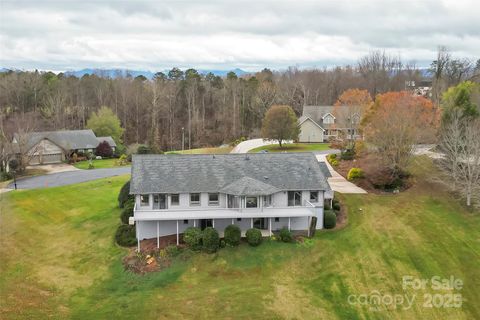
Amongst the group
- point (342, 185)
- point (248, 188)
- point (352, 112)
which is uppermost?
point (352, 112)

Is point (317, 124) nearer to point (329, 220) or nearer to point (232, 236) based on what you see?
point (329, 220)

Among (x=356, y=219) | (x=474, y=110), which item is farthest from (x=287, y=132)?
(x=356, y=219)

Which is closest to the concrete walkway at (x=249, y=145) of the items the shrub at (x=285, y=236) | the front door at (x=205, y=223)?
the front door at (x=205, y=223)

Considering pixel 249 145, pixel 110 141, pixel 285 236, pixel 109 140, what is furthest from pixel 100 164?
pixel 285 236

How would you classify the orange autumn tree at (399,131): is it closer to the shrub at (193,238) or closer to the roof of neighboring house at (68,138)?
the shrub at (193,238)

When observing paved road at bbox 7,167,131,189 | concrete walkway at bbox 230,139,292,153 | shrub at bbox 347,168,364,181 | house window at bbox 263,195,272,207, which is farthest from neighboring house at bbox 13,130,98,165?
shrub at bbox 347,168,364,181

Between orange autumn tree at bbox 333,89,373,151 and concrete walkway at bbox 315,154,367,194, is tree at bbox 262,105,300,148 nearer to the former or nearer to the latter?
orange autumn tree at bbox 333,89,373,151

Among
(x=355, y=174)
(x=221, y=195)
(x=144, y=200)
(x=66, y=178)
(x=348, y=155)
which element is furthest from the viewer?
(x=348, y=155)
